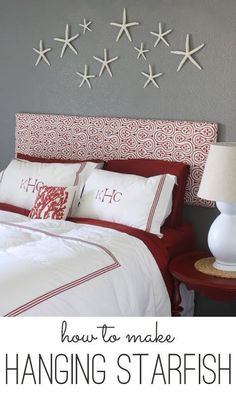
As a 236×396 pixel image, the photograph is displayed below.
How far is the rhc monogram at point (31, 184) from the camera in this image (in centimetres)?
324

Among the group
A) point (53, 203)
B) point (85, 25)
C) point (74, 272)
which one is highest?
point (85, 25)

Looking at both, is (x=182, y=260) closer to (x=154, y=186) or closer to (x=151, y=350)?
(x=154, y=186)

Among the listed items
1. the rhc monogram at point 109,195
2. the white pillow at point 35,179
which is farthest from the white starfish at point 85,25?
the rhc monogram at point 109,195

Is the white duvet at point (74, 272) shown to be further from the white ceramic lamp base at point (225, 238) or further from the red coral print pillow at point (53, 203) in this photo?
the white ceramic lamp base at point (225, 238)

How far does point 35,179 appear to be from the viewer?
3.27 metres

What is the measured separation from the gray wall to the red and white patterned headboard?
0.23 feet

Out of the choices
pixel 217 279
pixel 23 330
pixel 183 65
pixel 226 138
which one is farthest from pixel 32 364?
pixel 183 65

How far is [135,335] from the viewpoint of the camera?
1.99 meters

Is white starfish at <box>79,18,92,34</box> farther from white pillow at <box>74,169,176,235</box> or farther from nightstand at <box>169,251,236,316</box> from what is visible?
nightstand at <box>169,251,236,316</box>

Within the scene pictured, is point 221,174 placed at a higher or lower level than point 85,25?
lower

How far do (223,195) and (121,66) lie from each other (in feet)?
4.18

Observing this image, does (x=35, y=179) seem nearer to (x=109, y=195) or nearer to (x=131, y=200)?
(x=109, y=195)

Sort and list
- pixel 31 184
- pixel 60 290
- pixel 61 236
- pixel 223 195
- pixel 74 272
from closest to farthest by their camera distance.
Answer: pixel 60 290 → pixel 74 272 → pixel 223 195 → pixel 61 236 → pixel 31 184

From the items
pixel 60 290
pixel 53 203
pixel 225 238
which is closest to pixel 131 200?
pixel 53 203
